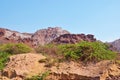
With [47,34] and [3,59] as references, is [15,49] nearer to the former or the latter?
[3,59]

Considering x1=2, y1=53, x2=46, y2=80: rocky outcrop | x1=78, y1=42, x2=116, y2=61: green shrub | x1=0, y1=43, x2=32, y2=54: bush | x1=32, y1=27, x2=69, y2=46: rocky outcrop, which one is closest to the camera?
x1=2, y1=53, x2=46, y2=80: rocky outcrop

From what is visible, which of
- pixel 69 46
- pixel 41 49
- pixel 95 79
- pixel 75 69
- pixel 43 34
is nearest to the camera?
pixel 95 79

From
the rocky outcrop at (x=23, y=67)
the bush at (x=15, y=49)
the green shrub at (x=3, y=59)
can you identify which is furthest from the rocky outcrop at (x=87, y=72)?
the bush at (x=15, y=49)

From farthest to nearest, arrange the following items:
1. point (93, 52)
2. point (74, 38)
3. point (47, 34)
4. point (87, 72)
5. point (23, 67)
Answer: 1. point (47, 34)
2. point (74, 38)
3. point (93, 52)
4. point (23, 67)
5. point (87, 72)

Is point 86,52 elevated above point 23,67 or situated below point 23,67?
above

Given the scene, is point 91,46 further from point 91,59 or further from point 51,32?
point 51,32

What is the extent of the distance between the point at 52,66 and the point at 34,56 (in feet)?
5.10

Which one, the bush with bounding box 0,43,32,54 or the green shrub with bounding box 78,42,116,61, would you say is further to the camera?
the bush with bounding box 0,43,32,54

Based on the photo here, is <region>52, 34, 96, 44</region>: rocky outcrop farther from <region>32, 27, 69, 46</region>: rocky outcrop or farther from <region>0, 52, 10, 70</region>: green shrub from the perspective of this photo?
<region>0, 52, 10, 70</region>: green shrub

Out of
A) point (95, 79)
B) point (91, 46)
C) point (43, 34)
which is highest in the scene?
point (43, 34)

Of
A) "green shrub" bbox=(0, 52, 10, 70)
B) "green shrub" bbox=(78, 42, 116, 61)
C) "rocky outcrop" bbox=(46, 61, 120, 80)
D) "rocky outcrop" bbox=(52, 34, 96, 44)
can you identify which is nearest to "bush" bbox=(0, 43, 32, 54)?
"green shrub" bbox=(0, 52, 10, 70)

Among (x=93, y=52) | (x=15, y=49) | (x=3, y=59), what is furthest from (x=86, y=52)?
(x=15, y=49)

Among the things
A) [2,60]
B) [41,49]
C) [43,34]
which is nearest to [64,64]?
[2,60]

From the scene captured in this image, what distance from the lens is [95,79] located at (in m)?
13.2
